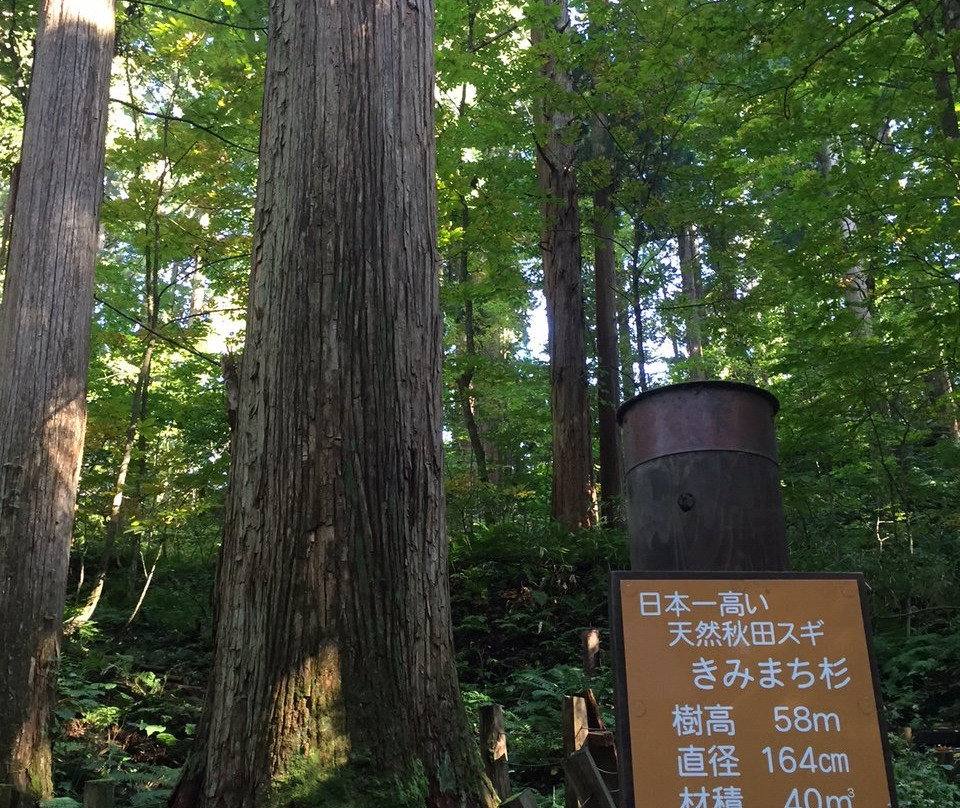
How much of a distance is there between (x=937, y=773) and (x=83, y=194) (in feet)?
24.6

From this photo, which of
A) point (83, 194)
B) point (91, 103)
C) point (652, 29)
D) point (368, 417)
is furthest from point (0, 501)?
point (652, 29)

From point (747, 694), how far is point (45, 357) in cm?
595

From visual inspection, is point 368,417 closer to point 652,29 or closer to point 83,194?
point 83,194

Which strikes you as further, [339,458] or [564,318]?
[564,318]

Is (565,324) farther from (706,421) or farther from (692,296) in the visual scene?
(706,421)

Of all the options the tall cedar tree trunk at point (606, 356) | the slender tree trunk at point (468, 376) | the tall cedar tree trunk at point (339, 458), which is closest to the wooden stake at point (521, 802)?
the tall cedar tree trunk at point (339, 458)

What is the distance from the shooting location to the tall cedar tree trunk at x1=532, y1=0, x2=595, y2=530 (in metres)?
11.3

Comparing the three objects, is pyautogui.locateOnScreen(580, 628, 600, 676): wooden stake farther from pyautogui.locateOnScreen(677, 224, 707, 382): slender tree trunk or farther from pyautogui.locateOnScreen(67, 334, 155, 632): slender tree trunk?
pyautogui.locateOnScreen(677, 224, 707, 382): slender tree trunk

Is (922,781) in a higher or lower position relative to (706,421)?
lower

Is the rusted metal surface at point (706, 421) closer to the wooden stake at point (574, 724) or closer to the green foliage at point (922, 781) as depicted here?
the wooden stake at point (574, 724)

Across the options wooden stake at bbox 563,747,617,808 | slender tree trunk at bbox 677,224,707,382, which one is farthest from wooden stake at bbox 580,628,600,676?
slender tree trunk at bbox 677,224,707,382

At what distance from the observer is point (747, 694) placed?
2.41 m

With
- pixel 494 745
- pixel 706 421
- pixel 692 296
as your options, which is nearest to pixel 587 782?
pixel 494 745

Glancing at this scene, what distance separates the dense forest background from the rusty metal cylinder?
2.20 meters
